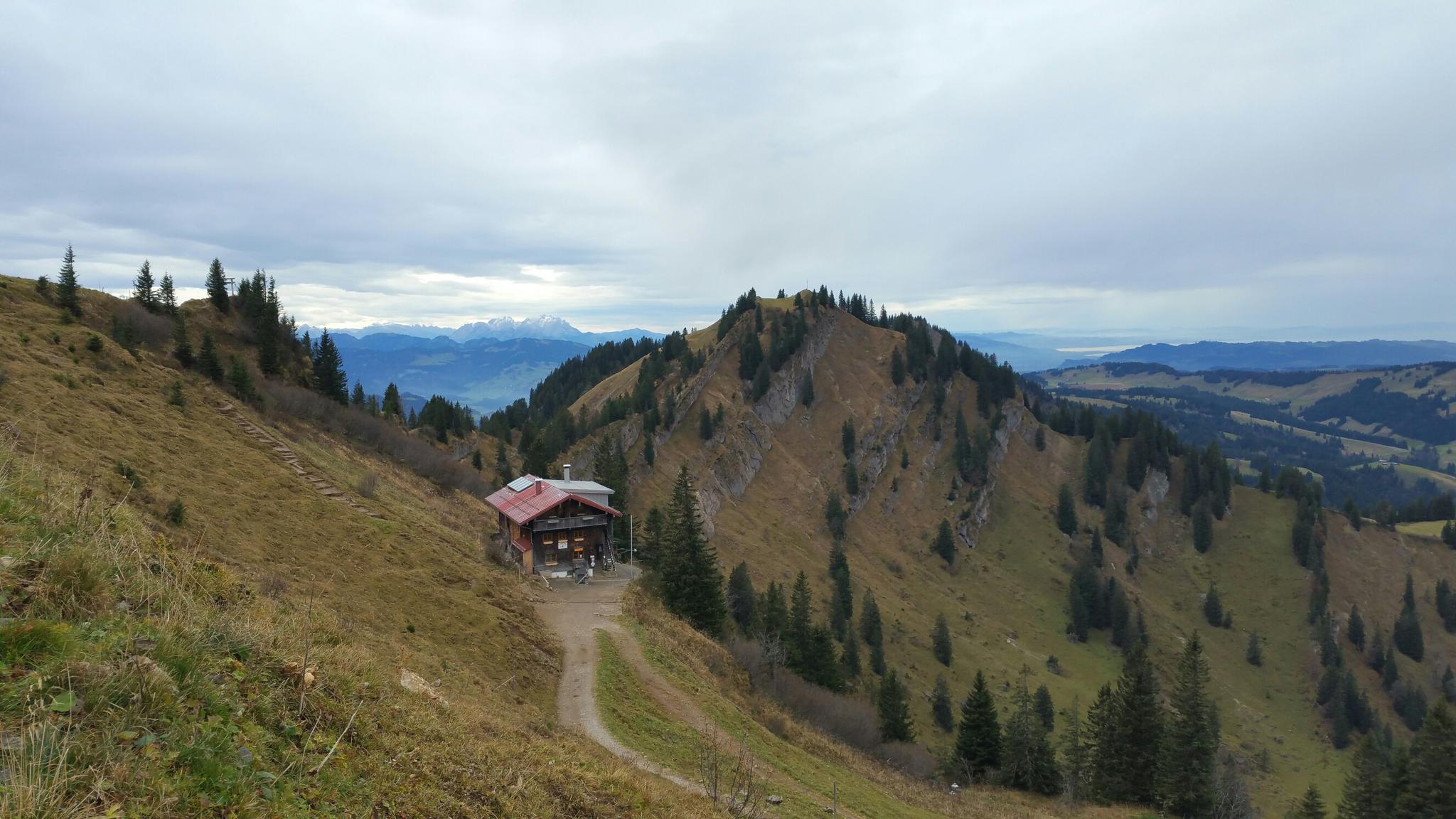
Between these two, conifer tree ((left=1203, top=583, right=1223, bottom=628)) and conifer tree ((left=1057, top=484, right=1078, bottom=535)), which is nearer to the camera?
conifer tree ((left=1203, top=583, right=1223, bottom=628))

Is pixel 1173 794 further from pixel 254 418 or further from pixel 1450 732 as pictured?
pixel 254 418

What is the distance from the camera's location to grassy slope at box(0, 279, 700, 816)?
8789 millimetres

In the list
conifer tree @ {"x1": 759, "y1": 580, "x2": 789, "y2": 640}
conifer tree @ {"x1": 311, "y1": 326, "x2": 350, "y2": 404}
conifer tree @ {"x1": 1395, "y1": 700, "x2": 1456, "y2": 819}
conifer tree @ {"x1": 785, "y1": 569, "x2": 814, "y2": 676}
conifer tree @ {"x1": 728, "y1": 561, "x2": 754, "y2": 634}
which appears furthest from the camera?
conifer tree @ {"x1": 728, "y1": 561, "x2": 754, "y2": 634}

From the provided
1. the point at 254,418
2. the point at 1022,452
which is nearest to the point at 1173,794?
the point at 254,418

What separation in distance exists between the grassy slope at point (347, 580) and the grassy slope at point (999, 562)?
63.1 metres

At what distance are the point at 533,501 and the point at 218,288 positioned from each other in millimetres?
40667

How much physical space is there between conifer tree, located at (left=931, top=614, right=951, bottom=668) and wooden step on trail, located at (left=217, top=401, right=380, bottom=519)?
3282 inches

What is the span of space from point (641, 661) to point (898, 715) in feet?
97.2

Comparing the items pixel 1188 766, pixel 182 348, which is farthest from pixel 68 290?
pixel 1188 766

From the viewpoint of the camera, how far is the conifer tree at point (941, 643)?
91.4m

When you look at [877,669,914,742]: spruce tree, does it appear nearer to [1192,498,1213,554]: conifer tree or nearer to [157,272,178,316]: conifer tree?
[157,272,178,316]: conifer tree

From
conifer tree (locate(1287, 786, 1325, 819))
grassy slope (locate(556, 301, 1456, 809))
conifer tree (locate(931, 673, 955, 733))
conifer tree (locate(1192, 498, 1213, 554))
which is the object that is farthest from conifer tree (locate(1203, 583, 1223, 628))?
conifer tree (locate(1287, 786, 1325, 819))

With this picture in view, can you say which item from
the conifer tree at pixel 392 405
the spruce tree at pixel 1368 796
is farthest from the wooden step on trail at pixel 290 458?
the spruce tree at pixel 1368 796

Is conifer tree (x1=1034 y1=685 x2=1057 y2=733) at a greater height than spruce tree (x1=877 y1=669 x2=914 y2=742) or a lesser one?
lesser
